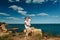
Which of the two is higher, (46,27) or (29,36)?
(46,27)

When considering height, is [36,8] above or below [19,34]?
above

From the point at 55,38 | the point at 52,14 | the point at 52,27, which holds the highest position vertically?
the point at 52,14

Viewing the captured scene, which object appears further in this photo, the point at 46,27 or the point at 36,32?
the point at 46,27

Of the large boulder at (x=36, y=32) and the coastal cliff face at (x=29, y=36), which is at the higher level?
the large boulder at (x=36, y=32)

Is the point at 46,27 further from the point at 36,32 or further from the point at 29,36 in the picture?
the point at 29,36

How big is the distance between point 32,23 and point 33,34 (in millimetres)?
307

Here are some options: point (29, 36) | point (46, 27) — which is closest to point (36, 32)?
point (29, 36)

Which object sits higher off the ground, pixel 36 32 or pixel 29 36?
pixel 36 32

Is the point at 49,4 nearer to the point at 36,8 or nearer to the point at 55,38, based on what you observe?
the point at 36,8

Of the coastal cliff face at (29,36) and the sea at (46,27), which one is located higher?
the sea at (46,27)

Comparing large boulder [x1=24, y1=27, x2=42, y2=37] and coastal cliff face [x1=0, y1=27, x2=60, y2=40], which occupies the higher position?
large boulder [x1=24, y1=27, x2=42, y2=37]

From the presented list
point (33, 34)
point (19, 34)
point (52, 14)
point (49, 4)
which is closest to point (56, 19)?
→ point (52, 14)

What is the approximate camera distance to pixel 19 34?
4297mm

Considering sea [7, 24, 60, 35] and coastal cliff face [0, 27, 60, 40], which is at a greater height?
sea [7, 24, 60, 35]
